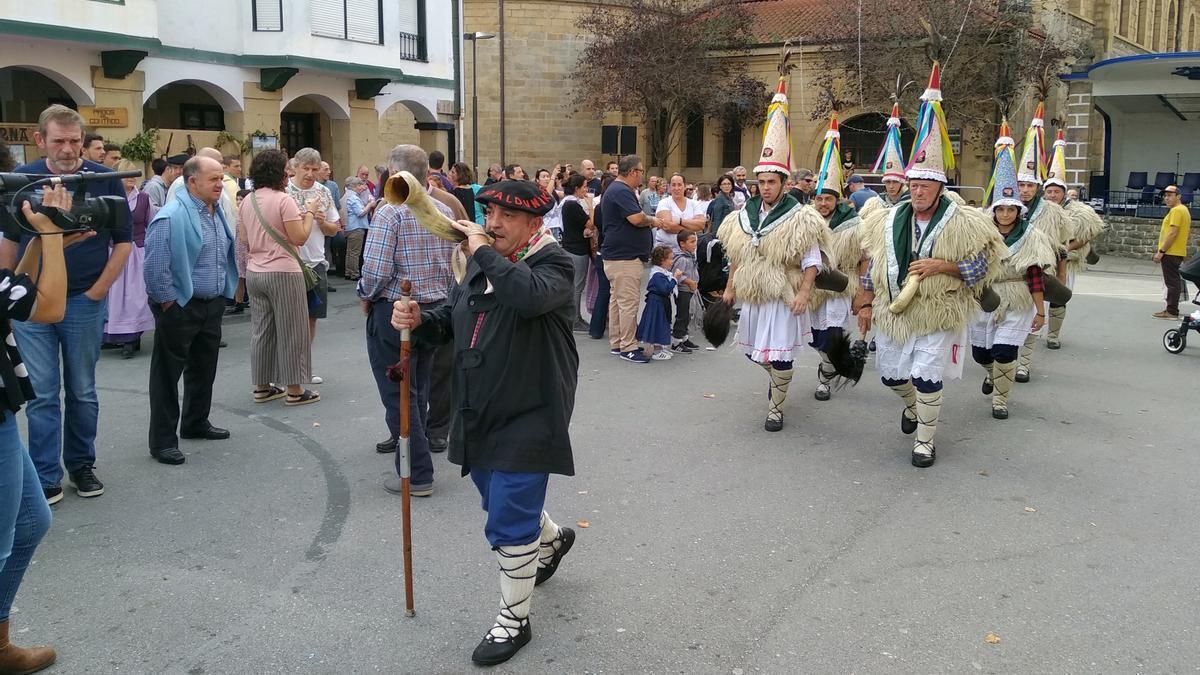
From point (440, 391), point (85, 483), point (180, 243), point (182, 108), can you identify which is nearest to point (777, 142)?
point (440, 391)

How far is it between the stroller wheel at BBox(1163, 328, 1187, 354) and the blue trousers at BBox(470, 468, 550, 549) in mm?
9794

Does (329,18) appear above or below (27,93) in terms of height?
above

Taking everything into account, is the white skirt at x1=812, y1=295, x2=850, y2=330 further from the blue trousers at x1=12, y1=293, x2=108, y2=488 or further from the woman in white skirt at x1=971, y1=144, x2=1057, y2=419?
the blue trousers at x1=12, y1=293, x2=108, y2=488

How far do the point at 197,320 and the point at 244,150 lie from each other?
50.1ft

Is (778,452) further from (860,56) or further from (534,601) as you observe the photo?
(860,56)

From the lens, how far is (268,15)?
69.3 feet

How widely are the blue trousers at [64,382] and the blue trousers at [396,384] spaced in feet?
4.92

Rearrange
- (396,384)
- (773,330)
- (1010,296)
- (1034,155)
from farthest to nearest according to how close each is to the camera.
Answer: (1034,155)
(1010,296)
(773,330)
(396,384)

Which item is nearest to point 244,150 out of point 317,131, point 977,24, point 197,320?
point 317,131

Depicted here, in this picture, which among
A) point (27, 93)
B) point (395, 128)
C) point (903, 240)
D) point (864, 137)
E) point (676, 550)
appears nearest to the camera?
point (676, 550)

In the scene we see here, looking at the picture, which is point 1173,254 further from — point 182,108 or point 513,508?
point 182,108

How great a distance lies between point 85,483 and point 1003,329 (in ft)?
21.6

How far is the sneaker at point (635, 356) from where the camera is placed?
10.4 meters

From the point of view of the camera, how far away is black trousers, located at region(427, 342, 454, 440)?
661 centimetres
